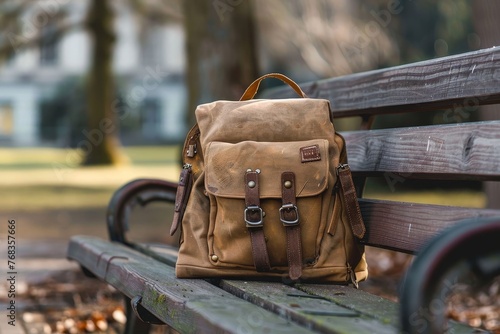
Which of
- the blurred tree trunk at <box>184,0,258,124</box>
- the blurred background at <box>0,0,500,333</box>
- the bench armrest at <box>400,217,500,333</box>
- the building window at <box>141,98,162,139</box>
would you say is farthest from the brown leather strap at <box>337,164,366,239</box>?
the building window at <box>141,98,162,139</box>

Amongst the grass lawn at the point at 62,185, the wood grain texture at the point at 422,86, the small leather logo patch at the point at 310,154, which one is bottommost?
the grass lawn at the point at 62,185

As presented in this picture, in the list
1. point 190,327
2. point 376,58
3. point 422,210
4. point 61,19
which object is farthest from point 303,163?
point 61,19

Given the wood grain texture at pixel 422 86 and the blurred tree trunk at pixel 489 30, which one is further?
the blurred tree trunk at pixel 489 30

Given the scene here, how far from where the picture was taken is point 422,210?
2.40 meters

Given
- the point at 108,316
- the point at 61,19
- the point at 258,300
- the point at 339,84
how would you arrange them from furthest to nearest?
the point at 61,19 < the point at 108,316 < the point at 339,84 < the point at 258,300

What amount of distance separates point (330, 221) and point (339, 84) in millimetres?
878

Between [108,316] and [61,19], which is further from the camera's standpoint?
[61,19]

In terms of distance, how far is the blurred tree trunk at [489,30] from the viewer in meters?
5.63

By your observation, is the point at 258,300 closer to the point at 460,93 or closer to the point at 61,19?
the point at 460,93

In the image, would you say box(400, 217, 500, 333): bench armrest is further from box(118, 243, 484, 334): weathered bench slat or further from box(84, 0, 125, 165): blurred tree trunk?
box(84, 0, 125, 165): blurred tree trunk

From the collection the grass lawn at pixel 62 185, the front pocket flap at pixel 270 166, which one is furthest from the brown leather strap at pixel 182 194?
the grass lawn at pixel 62 185

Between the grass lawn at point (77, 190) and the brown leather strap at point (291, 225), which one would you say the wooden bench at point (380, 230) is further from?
the grass lawn at point (77, 190)

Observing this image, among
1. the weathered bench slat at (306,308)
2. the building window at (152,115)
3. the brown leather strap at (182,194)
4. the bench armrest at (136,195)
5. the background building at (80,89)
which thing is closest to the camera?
the weathered bench slat at (306,308)

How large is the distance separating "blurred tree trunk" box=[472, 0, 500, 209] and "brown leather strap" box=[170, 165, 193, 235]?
3.36 m
